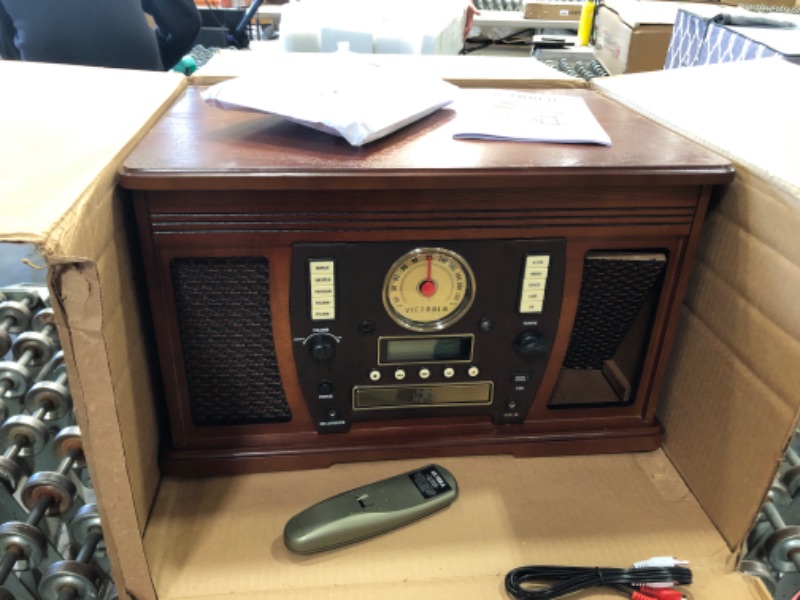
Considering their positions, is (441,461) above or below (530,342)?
below

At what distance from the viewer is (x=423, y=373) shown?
0.73 metres

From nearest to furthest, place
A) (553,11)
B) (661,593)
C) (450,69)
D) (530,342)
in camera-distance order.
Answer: (661,593)
(530,342)
(450,69)
(553,11)

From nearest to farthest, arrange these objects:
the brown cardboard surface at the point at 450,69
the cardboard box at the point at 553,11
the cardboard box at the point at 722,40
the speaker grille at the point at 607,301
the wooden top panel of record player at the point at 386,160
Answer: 1. the wooden top panel of record player at the point at 386,160
2. the speaker grille at the point at 607,301
3. the brown cardboard surface at the point at 450,69
4. the cardboard box at the point at 722,40
5. the cardboard box at the point at 553,11

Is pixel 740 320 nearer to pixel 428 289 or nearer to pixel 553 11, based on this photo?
pixel 428 289

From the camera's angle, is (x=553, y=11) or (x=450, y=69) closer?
(x=450, y=69)

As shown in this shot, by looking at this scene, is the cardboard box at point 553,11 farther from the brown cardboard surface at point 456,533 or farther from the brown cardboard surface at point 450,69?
the brown cardboard surface at point 456,533

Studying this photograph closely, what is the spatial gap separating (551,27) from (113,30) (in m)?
2.78

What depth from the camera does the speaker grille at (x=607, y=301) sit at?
2.30 ft

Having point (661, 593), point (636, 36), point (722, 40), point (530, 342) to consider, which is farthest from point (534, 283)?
point (636, 36)

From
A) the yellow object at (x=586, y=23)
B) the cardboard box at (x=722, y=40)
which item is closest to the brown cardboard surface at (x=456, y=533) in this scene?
the cardboard box at (x=722, y=40)

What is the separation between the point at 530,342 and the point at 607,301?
0.10 meters

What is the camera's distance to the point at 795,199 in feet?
1.89

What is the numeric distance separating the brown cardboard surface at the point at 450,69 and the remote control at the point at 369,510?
1.87 feet

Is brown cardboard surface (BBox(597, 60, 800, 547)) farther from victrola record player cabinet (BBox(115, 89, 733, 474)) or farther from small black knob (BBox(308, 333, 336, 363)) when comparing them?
small black knob (BBox(308, 333, 336, 363))
